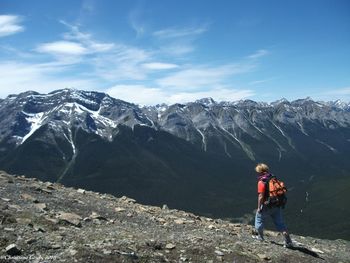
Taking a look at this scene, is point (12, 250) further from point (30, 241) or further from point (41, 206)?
point (41, 206)

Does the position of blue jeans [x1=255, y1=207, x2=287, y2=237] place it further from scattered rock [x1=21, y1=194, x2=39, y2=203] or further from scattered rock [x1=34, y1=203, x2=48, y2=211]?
scattered rock [x1=21, y1=194, x2=39, y2=203]

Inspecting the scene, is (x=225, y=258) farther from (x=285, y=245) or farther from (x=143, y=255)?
(x=285, y=245)

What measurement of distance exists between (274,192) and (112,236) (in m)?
8.47

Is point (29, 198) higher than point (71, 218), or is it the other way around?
point (29, 198)

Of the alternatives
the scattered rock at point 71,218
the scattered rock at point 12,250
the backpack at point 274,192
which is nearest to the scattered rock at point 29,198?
the scattered rock at point 71,218

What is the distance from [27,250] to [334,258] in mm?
15685

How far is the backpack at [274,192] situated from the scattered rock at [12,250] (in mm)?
12206

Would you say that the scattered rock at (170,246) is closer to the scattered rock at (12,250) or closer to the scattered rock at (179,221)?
the scattered rock at (12,250)

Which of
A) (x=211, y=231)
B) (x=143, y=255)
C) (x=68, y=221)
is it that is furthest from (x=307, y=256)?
(x=68, y=221)

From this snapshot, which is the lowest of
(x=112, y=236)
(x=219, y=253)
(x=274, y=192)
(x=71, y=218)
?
(x=219, y=253)

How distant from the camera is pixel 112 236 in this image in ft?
64.3

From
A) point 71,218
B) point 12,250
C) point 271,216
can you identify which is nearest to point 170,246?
point 71,218

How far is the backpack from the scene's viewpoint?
22.8 metres

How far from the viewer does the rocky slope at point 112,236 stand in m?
16.8
